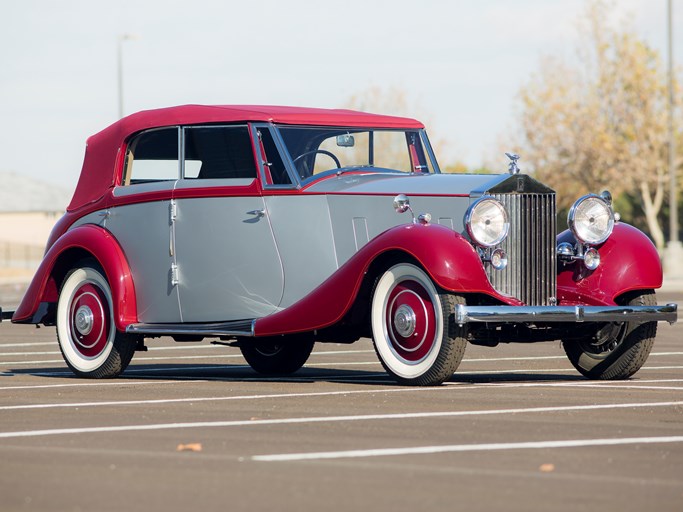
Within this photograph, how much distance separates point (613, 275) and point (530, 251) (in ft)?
2.43

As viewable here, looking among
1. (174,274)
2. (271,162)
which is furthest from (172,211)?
(271,162)

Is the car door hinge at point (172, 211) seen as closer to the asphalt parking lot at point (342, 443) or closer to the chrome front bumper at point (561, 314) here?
the asphalt parking lot at point (342, 443)

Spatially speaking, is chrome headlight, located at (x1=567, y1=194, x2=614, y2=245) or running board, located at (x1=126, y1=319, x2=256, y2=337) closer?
chrome headlight, located at (x1=567, y1=194, x2=614, y2=245)

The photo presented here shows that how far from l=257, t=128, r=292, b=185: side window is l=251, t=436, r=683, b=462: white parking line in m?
4.46

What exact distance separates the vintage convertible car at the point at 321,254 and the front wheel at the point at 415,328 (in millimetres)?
12

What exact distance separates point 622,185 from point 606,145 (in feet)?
7.55

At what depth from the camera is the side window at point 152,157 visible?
38.4 feet

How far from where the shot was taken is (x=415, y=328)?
388 inches

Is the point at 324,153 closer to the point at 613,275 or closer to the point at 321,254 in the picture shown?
the point at 321,254

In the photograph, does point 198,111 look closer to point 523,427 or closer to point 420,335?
point 420,335

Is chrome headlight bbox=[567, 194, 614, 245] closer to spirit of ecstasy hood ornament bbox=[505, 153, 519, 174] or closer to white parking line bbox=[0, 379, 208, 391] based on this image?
spirit of ecstasy hood ornament bbox=[505, 153, 519, 174]

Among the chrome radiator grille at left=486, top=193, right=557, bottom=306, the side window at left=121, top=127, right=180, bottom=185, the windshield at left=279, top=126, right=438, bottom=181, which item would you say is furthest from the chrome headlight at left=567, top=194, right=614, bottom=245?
the side window at left=121, top=127, right=180, bottom=185

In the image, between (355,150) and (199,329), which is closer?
(199,329)

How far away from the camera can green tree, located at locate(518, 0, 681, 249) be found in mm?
53094
